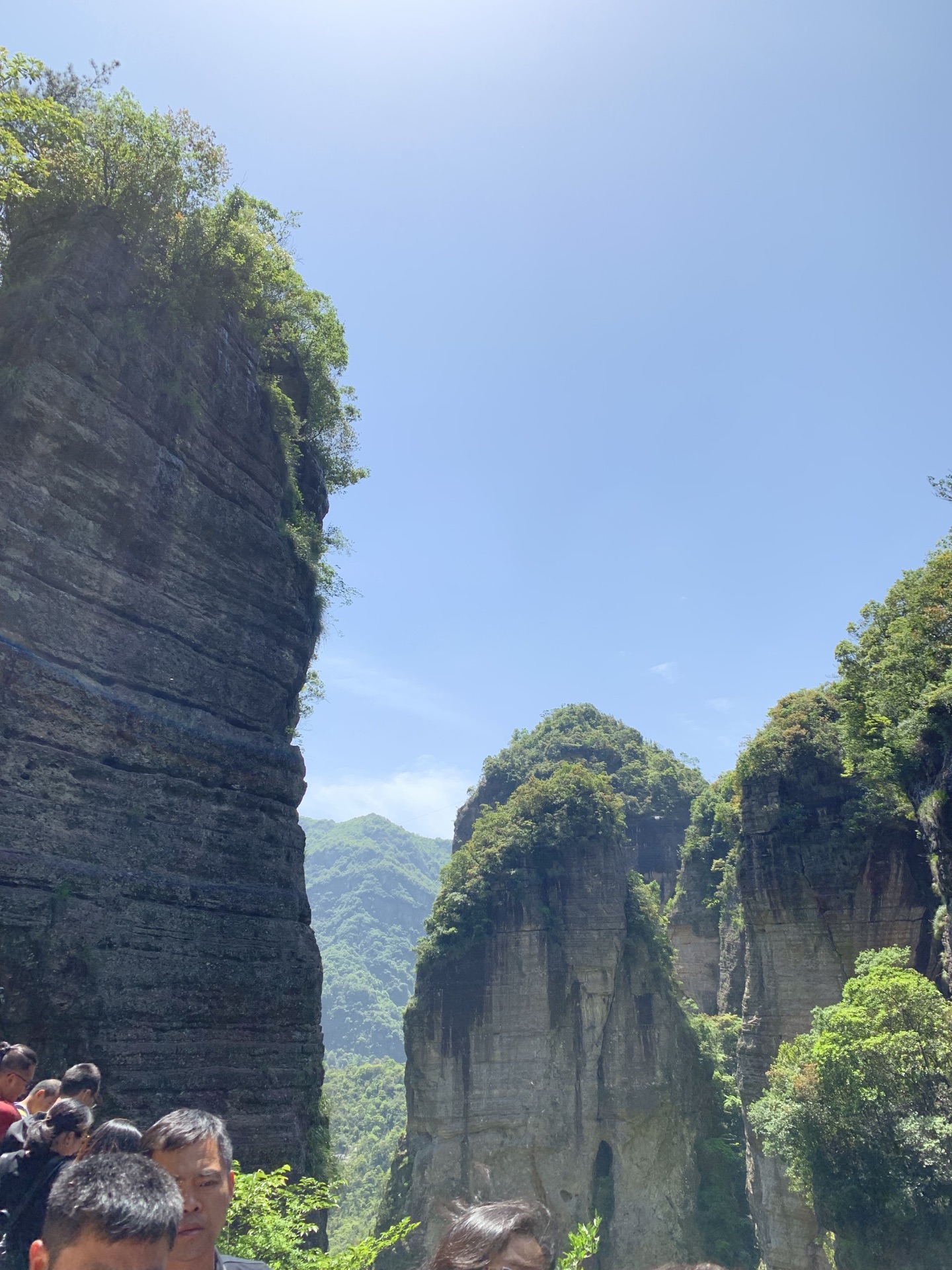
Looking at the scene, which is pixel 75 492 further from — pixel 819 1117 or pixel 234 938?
pixel 819 1117

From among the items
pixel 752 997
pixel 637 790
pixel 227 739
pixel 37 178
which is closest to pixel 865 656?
pixel 752 997

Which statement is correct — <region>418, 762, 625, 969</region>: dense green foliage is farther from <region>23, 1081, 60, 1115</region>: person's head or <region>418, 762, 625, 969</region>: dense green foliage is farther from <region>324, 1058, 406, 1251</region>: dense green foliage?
<region>23, 1081, 60, 1115</region>: person's head

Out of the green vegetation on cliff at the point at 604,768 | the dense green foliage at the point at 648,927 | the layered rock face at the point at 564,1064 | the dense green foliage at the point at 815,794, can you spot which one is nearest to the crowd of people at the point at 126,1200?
the dense green foliage at the point at 815,794

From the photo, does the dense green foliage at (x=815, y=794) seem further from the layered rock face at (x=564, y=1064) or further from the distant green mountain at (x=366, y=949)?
the distant green mountain at (x=366, y=949)

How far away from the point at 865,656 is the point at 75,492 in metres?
21.4

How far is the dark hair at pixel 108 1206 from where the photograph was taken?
94.0 inches

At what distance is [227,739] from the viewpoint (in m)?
13.4

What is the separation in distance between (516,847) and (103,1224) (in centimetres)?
3635

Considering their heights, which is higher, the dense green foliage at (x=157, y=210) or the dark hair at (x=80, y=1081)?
the dense green foliage at (x=157, y=210)

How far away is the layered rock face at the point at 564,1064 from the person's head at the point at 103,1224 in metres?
33.7

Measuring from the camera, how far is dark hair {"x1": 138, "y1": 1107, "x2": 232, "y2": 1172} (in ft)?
11.5

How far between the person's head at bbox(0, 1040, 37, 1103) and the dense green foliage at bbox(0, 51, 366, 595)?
1209 cm

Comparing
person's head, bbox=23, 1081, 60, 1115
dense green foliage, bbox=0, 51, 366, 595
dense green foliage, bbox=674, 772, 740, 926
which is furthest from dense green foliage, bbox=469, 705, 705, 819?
person's head, bbox=23, 1081, 60, 1115

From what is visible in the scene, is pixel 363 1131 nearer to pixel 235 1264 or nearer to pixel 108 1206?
pixel 235 1264
